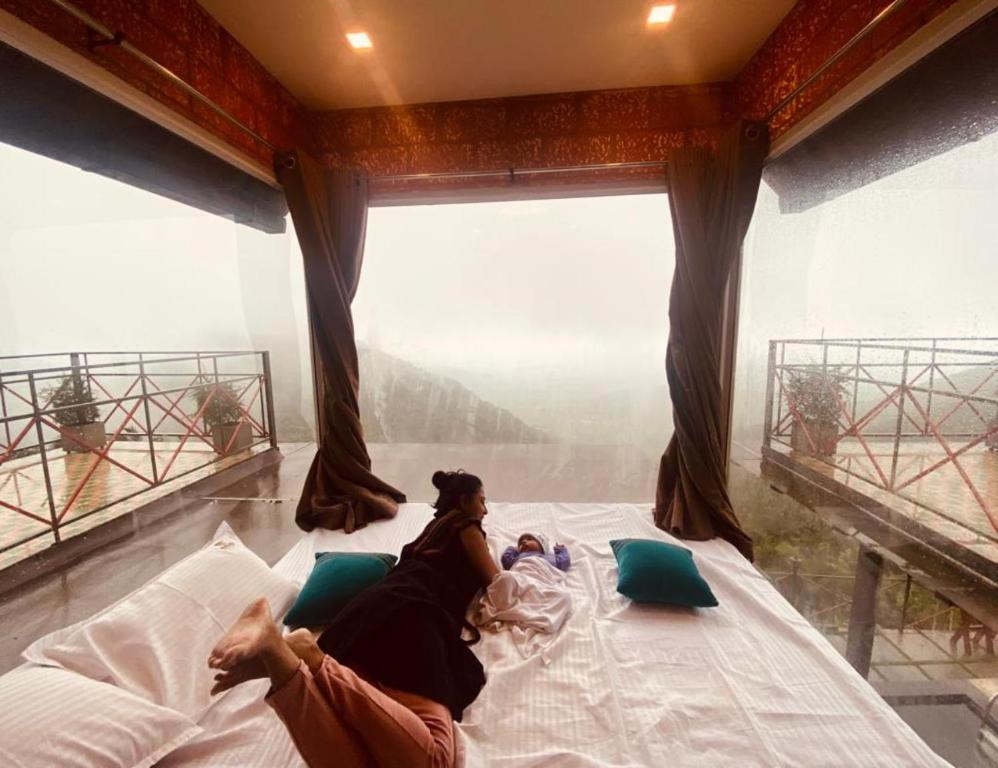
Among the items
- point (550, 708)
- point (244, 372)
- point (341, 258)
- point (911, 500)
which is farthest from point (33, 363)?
point (911, 500)

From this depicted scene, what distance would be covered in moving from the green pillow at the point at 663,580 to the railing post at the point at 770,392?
118cm

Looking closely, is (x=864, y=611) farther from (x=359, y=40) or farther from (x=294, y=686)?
(x=359, y=40)

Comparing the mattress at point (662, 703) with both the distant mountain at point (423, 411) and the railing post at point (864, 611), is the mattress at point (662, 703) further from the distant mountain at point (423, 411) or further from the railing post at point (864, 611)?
the distant mountain at point (423, 411)

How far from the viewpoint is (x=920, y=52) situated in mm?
1411

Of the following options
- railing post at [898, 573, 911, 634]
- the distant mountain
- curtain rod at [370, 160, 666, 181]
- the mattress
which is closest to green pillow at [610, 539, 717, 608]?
the mattress

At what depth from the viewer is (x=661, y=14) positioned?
1.86 metres

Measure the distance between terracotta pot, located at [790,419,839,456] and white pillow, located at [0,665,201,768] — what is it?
2.58 meters

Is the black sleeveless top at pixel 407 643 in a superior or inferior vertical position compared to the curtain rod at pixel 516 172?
inferior

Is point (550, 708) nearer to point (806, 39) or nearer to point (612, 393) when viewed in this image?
point (612, 393)

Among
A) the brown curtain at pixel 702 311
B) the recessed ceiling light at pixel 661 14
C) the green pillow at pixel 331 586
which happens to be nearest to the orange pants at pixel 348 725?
the green pillow at pixel 331 586

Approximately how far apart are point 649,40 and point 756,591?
2399 mm

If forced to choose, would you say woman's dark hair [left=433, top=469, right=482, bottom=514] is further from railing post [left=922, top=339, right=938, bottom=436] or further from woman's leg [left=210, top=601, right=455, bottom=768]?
railing post [left=922, top=339, right=938, bottom=436]

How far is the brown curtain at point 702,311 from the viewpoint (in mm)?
2201

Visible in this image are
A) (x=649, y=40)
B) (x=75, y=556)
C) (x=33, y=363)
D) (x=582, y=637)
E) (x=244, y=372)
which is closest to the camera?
(x=33, y=363)
